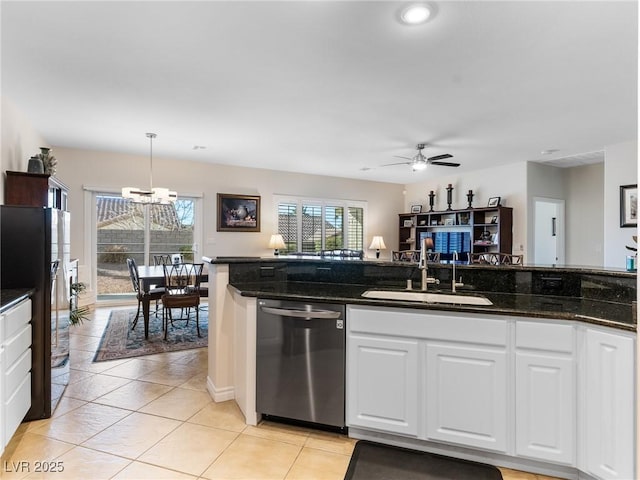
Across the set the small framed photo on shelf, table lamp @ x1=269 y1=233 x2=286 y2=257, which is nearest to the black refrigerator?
table lamp @ x1=269 y1=233 x2=286 y2=257

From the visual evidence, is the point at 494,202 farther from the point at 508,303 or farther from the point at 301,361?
the point at 301,361

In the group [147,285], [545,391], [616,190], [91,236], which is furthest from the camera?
[91,236]

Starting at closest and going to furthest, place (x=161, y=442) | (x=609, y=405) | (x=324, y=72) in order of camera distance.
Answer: (x=609, y=405)
(x=161, y=442)
(x=324, y=72)

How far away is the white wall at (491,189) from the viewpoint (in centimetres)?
629

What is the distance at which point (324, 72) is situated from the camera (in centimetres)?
293

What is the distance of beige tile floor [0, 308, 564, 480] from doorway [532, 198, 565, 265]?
5.97 metres

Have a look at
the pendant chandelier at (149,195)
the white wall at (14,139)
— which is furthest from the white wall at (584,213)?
the white wall at (14,139)

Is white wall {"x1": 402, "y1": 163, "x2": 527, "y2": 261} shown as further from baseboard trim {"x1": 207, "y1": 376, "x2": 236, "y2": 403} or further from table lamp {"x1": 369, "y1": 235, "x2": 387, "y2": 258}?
baseboard trim {"x1": 207, "y1": 376, "x2": 236, "y2": 403}

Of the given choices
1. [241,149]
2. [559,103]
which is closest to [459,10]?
[559,103]

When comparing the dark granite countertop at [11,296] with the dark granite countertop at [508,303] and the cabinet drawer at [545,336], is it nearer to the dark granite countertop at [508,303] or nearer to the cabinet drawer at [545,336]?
the dark granite countertop at [508,303]

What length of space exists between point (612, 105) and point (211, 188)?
19.2 ft

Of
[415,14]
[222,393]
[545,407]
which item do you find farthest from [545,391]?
[415,14]

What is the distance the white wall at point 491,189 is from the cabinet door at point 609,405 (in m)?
5.19

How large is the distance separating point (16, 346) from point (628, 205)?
21.7 ft
